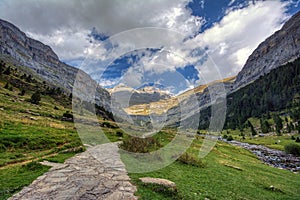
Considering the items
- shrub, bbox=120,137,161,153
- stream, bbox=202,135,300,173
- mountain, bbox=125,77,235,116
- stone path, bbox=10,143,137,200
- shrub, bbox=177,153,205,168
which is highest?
mountain, bbox=125,77,235,116

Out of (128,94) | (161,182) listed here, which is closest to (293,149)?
(128,94)

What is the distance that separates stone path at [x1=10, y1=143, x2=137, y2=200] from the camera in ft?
28.2

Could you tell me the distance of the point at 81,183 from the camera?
397 inches

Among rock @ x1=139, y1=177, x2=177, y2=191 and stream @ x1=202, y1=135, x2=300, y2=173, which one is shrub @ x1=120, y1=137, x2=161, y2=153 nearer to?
rock @ x1=139, y1=177, x2=177, y2=191

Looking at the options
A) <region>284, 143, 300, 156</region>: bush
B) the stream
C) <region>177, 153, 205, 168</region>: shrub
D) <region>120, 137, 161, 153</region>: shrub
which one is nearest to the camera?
<region>120, 137, 161, 153</region>: shrub

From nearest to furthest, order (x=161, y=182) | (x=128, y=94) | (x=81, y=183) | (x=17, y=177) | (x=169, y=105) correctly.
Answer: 1. (x=81, y=183)
2. (x=17, y=177)
3. (x=161, y=182)
4. (x=128, y=94)
5. (x=169, y=105)

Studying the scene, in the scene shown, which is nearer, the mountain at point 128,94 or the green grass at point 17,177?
the green grass at point 17,177

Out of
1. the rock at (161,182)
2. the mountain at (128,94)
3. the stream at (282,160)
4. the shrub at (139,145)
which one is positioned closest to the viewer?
the rock at (161,182)

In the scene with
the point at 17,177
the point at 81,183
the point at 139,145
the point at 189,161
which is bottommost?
the point at 189,161

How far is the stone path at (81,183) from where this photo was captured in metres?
8.60

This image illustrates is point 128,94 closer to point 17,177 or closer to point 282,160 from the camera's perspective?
point 17,177

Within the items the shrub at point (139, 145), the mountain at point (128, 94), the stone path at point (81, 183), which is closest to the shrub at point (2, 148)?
the stone path at point (81, 183)

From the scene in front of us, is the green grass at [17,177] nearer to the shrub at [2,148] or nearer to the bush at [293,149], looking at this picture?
the shrub at [2,148]

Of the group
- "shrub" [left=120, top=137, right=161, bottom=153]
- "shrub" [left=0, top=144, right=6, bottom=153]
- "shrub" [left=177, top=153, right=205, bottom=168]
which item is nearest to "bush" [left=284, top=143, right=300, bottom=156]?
"shrub" [left=177, top=153, right=205, bottom=168]
